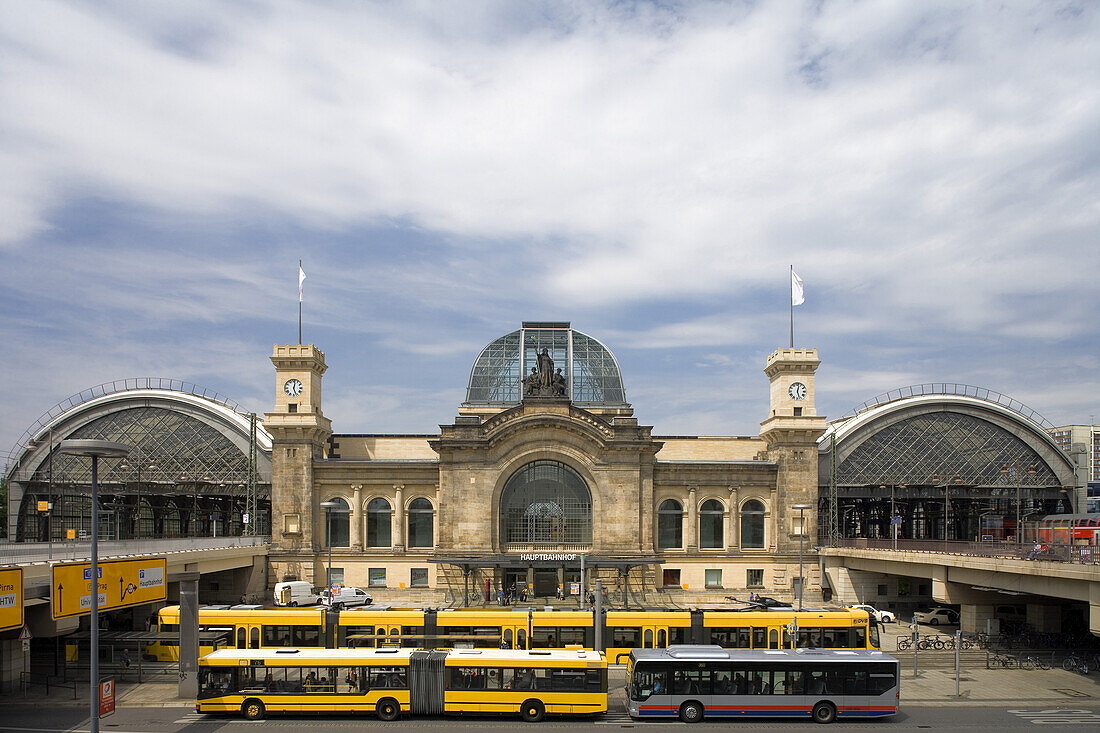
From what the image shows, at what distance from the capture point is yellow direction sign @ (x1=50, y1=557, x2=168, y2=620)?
3503cm

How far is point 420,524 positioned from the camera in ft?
238

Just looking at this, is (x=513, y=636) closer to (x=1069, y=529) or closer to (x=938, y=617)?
(x=938, y=617)

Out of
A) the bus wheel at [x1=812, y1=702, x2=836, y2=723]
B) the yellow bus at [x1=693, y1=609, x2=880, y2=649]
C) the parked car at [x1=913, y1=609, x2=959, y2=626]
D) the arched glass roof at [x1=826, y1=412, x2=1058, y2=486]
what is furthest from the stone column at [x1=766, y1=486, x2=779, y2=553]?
the bus wheel at [x1=812, y1=702, x2=836, y2=723]

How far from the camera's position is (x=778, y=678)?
3591 cm

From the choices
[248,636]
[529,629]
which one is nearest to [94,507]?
[248,636]

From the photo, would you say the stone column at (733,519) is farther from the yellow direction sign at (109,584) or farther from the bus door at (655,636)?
the yellow direction sign at (109,584)

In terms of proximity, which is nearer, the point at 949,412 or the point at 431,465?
the point at 431,465

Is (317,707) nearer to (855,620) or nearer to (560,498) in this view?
(855,620)

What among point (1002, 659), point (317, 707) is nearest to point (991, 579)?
point (1002, 659)

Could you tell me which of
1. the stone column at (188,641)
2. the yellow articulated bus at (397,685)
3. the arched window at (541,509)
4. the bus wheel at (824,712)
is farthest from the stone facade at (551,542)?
the bus wheel at (824,712)

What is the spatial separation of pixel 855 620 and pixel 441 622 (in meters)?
20.6

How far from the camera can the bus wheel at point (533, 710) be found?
35.9 m

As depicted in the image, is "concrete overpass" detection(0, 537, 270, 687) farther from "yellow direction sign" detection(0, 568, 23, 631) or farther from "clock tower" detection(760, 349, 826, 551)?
"clock tower" detection(760, 349, 826, 551)

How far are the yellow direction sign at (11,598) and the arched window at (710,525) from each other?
169 ft
